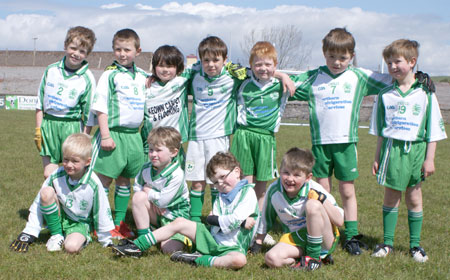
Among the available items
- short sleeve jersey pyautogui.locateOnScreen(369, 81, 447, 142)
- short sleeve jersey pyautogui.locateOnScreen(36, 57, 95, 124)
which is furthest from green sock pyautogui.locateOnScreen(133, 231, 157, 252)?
short sleeve jersey pyautogui.locateOnScreen(369, 81, 447, 142)

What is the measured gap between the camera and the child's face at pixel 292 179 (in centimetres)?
362

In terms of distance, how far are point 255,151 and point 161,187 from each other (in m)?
0.96

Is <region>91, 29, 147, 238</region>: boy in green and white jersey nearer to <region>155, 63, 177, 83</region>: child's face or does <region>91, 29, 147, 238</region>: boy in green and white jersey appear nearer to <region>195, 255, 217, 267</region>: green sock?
<region>155, 63, 177, 83</region>: child's face

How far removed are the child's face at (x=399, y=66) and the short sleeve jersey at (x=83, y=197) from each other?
2.72m

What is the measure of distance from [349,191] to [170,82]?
6.65 feet

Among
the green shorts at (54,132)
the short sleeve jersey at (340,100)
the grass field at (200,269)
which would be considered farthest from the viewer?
the green shorts at (54,132)

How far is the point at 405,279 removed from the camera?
11.3 ft

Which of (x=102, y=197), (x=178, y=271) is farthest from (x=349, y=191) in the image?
(x=102, y=197)

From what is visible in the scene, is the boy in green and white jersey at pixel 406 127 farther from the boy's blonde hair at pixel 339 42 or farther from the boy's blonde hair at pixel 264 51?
the boy's blonde hair at pixel 264 51

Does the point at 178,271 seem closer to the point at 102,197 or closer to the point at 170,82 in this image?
the point at 102,197

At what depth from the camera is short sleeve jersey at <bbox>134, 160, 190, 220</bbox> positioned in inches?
160

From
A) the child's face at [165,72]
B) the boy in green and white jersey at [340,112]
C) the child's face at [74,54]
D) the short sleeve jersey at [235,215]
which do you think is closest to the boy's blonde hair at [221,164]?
the short sleeve jersey at [235,215]

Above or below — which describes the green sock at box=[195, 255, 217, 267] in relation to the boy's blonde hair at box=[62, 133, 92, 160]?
below

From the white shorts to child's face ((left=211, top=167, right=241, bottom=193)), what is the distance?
78 centimetres
